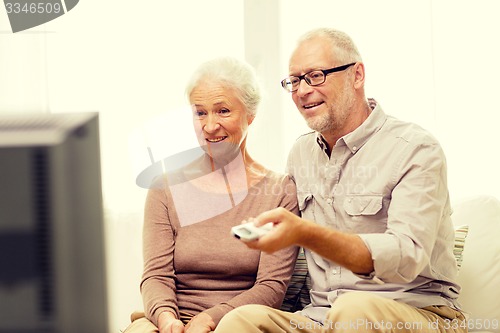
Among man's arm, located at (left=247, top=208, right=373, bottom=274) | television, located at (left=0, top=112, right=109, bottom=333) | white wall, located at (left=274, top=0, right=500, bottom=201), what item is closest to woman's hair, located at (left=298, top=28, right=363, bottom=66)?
man's arm, located at (left=247, top=208, right=373, bottom=274)

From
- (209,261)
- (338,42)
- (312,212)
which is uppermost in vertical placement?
(338,42)

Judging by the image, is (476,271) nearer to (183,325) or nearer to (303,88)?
(303,88)

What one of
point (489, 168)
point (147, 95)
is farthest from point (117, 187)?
point (489, 168)

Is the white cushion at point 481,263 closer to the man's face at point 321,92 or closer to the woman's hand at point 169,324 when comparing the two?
the man's face at point 321,92

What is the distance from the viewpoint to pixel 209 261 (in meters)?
1.54

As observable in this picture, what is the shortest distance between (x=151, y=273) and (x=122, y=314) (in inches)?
12.1

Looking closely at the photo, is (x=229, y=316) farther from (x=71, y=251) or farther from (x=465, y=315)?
(x=71, y=251)

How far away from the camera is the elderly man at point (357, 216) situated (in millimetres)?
1199

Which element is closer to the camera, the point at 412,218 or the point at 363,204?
the point at 412,218

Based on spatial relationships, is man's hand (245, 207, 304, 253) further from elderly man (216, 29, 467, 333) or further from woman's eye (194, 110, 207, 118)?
woman's eye (194, 110, 207, 118)

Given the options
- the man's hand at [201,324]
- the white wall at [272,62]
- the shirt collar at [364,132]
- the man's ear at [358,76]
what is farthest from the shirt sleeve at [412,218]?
the white wall at [272,62]

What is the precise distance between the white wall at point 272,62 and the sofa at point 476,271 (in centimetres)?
57

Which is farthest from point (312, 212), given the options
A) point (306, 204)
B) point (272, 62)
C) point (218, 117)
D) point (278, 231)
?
point (272, 62)

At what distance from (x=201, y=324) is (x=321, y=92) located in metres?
0.62
